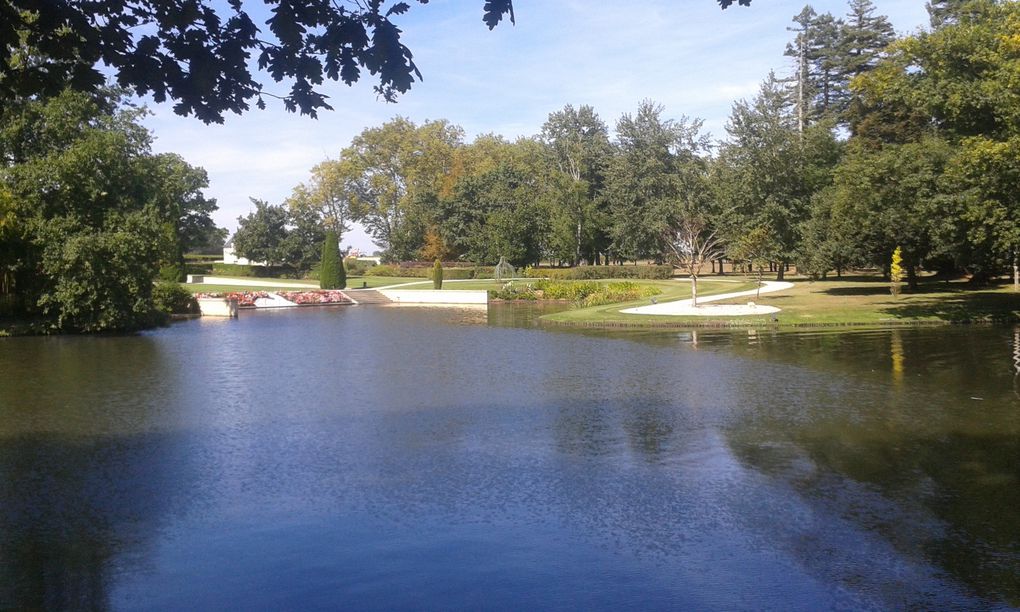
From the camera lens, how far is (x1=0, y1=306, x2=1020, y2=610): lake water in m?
6.15

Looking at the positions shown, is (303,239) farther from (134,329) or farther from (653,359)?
(653,359)

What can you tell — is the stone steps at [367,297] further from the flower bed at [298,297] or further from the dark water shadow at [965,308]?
the dark water shadow at [965,308]

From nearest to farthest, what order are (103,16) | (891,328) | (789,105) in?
(103,16) → (891,328) → (789,105)

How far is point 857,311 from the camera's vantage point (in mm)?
28688

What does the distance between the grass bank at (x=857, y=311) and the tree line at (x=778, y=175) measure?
174 centimetres

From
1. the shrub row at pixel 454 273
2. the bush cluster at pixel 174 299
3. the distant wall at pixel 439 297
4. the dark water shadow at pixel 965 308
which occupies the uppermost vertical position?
the shrub row at pixel 454 273

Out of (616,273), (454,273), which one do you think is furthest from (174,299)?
(616,273)

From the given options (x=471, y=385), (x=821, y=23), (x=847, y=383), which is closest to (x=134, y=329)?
(x=471, y=385)

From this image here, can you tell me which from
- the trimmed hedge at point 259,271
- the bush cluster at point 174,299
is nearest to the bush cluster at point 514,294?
the bush cluster at point 174,299

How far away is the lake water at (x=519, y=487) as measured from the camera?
615cm

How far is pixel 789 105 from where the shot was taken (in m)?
68.0

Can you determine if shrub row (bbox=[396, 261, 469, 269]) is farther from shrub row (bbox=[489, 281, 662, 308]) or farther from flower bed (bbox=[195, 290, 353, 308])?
flower bed (bbox=[195, 290, 353, 308])

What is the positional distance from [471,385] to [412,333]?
1148 centimetres

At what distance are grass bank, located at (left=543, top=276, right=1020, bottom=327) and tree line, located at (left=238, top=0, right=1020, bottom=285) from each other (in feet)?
5.71
